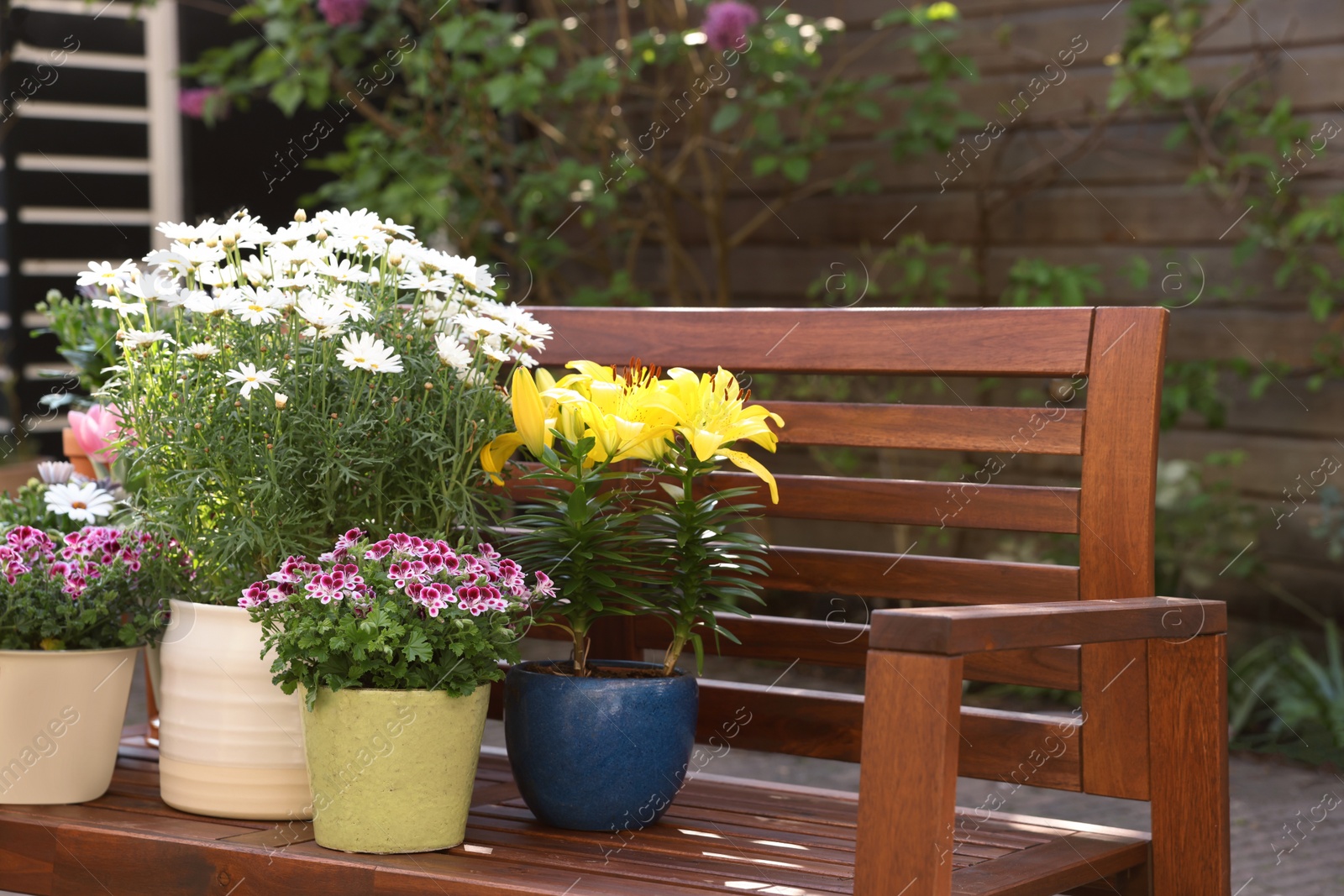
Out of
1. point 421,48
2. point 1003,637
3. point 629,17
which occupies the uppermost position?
point 629,17

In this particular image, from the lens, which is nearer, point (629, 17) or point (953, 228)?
point (953, 228)

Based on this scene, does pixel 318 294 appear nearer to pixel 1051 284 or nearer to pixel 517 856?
pixel 517 856

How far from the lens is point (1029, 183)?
15.1 ft

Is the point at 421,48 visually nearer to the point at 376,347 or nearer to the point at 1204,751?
the point at 376,347

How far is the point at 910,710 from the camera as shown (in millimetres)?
1288

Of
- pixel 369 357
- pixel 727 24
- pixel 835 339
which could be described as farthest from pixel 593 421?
pixel 727 24

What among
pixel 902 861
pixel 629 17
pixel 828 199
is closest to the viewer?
pixel 902 861

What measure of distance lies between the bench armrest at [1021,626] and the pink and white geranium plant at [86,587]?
83 cm

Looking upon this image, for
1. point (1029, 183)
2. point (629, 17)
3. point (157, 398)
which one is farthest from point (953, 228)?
point (157, 398)

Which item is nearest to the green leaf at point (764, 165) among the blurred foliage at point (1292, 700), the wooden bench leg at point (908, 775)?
the blurred foliage at point (1292, 700)

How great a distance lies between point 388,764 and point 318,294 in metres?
0.53

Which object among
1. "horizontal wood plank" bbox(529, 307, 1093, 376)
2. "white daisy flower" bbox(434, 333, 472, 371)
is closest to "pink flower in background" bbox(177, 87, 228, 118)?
"horizontal wood plank" bbox(529, 307, 1093, 376)

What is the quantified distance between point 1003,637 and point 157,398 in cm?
93

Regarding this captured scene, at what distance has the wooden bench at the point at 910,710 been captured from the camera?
1311 millimetres
